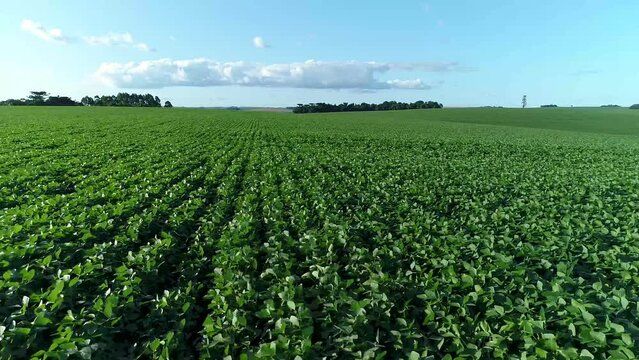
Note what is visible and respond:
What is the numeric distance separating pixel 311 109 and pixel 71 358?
Result: 143 m

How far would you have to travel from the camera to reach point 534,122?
94750 mm

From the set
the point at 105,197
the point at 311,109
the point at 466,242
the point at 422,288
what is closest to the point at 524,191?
the point at 466,242

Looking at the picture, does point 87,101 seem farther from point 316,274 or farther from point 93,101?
point 316,274

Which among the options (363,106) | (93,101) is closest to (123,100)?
(93,101)

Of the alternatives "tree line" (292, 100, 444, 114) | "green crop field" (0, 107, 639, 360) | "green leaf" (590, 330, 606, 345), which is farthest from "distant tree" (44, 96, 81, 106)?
"green leaf" (590, 330, 606, 345)

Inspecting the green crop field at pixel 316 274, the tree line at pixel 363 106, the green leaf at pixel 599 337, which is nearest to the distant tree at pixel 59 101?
the tree line at pixel 363 106

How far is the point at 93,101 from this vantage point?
136 metres

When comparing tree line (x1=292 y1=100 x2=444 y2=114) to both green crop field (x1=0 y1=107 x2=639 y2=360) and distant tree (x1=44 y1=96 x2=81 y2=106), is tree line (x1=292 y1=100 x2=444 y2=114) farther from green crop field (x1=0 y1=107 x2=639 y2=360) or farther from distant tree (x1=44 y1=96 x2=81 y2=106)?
green crop field (x1=0 y1=107 x2=639 y2=360)

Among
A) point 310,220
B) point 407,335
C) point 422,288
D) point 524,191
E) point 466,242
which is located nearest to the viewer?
point 407,335

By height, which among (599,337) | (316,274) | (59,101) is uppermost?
(59,101)

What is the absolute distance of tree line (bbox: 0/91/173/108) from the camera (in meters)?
119

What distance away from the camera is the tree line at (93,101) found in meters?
119

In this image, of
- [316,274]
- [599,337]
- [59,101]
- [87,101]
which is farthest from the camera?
[87,101]

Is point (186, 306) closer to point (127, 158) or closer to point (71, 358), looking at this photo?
point (71, 358)
